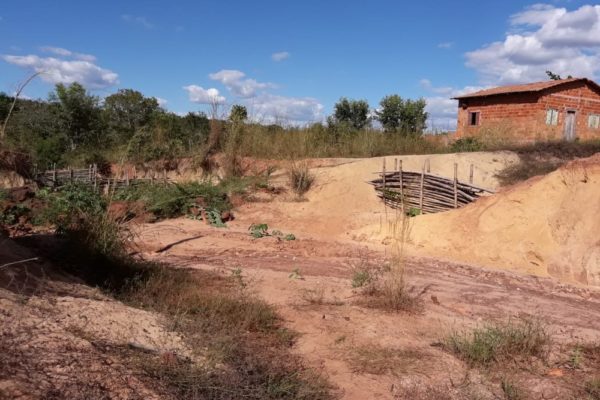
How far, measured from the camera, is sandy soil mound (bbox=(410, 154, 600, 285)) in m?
7.72

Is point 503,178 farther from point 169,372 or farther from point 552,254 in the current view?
point 169,372

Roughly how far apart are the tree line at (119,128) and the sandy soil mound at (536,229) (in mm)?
7070

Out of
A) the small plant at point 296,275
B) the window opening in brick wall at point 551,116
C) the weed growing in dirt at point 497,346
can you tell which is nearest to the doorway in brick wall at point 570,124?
the window opening in brick wall at point 551,116

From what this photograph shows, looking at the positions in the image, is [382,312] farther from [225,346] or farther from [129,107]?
[129,107]

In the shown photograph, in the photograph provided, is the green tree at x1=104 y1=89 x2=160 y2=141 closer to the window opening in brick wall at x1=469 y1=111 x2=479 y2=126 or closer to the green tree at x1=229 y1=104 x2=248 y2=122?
the green tree at x1=229 y1=104 x2=248 y2=122

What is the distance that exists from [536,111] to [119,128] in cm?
1668

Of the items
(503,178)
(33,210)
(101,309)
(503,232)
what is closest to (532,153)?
(503,178)

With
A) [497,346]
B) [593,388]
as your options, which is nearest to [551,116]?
[497,346]

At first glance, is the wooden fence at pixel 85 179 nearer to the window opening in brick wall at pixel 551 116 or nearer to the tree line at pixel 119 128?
the tree line at pixel 119 128

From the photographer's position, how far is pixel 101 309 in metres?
3.18

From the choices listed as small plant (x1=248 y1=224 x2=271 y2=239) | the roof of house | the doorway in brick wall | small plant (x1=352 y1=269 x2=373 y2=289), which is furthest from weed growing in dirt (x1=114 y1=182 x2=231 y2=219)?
the doorway in brick wall

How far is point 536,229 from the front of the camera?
337 inches

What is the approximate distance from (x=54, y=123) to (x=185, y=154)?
7.70m

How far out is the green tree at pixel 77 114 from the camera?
19875 mm
